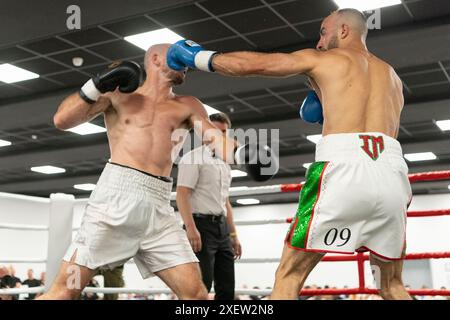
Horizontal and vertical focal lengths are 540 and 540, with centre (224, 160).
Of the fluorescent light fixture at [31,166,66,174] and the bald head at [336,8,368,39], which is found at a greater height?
the fluorescent light fixture at [31,166,66,174]

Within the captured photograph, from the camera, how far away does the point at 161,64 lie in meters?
2.41

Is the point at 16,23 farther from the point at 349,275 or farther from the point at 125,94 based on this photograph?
the point at 349,275

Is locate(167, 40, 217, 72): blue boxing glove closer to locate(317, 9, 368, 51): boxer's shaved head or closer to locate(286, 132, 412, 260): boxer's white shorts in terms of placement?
locate(317, 9, 368, 51): boxer's shaved head

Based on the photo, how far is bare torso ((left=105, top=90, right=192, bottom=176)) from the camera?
218cm

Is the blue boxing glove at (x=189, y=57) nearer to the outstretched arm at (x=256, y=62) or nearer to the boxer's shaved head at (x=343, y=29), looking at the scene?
the outstretched arm at (x=256, y=62)

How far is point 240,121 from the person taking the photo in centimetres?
827

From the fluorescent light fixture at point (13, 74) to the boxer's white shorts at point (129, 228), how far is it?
444 cm

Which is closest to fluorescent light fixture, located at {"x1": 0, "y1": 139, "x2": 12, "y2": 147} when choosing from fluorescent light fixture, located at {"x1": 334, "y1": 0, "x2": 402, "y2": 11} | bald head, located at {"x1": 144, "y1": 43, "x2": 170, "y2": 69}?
fluorescent light fixture, located at {"x1": 334, "y1": 0, "x2": 402, "y2": 11}

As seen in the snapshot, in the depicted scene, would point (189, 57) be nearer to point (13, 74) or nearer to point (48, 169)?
point (13, 74)

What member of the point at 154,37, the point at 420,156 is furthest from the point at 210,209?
the point at 420,156

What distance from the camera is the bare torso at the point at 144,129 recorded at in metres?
2.18

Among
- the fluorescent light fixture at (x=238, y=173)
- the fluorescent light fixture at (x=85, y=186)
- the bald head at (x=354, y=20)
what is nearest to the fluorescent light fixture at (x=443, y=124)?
the fluorescent light fixture at (x=238, y=173)

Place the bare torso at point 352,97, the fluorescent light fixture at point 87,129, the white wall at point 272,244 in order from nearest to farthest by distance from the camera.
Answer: the bare torso at point 352,97 < the fluorescent light fixture at point 87,129 < the white wall at point 272,244
